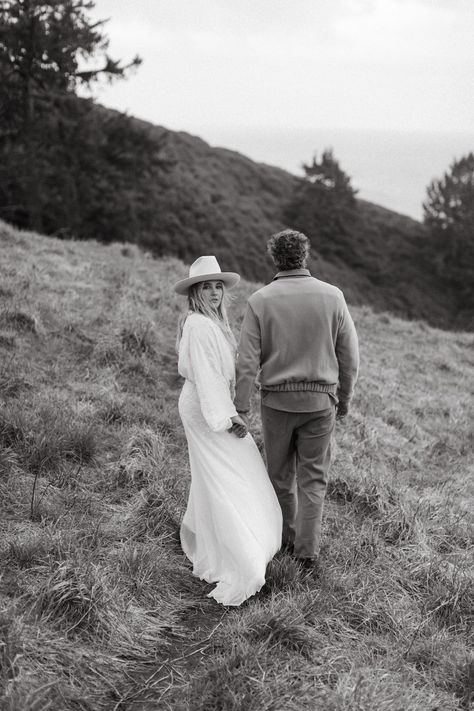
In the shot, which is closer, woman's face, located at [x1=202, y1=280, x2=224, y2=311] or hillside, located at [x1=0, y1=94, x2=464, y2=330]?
woman's face, located at [x1=202, y1=280, x2=224, y2=311]

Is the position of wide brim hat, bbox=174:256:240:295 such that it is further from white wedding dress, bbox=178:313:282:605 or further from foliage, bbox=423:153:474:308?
foliage, bbox=423:153:474:308

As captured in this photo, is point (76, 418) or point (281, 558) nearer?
point (281, 558)

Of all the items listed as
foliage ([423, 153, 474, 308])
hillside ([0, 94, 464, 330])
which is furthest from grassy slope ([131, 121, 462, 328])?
foliage ([423, 153, 474, 308])

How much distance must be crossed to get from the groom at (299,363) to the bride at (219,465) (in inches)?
6.6

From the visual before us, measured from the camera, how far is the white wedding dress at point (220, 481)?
3795 mm

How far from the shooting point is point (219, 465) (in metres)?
3.95

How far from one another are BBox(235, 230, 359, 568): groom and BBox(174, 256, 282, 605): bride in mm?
168

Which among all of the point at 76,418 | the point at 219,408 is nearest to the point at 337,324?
the point at 219,408

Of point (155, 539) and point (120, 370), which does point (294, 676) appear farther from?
point (120, 370)

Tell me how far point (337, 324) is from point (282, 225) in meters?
39.5

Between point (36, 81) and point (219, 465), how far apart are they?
67.2 feet

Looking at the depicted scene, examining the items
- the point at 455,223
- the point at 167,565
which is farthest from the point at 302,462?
the point at 455,223

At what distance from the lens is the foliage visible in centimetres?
4591

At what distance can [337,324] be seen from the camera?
13.5ft
